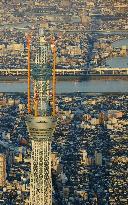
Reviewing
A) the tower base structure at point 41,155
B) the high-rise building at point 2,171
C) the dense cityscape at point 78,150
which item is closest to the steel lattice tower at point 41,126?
the tower base structure at point 41,155

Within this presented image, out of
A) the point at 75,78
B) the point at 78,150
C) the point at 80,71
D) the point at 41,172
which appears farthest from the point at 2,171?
the point at 80,71

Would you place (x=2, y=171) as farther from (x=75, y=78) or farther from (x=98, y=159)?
(x=75, y=78)

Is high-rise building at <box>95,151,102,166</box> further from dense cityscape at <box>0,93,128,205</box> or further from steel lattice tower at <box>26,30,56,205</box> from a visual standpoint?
steel lattice tower at <box>26,30,56,205</box>

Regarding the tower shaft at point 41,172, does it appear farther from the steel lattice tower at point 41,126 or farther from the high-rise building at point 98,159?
the high-rise building at point 98,159

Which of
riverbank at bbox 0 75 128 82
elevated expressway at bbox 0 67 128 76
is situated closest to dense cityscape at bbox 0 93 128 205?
riverbank at bbox 0 75 128 82

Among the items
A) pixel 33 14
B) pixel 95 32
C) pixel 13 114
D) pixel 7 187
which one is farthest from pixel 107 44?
pixel 7 187

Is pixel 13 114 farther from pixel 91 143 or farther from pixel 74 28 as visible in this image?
pixel 74 28
